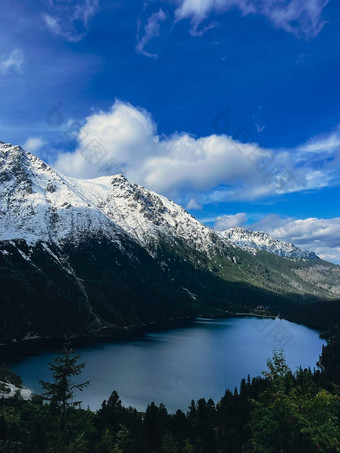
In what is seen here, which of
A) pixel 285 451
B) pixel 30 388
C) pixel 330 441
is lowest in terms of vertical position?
pixel 30 388

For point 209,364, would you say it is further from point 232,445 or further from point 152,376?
point 232,445

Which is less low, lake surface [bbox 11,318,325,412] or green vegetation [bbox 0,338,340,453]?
green vegetation [bbox 0,338,340,453]

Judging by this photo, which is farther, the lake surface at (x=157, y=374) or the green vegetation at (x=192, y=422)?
the lake surface at (x=157, y=374)

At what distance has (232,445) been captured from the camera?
7738 centimetres

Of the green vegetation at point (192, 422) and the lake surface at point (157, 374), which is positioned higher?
the green vegetation at point (192, 422)

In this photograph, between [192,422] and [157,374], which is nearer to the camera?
[192,422]

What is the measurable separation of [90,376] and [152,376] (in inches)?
1107

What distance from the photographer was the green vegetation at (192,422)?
22.3m

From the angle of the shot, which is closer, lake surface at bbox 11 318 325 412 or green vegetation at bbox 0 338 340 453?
green vegetation at bbox 0 338 340 453

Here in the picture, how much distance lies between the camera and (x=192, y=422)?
3327 inches

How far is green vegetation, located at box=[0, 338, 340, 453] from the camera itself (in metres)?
22.3

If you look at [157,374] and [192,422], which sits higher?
[192,422]

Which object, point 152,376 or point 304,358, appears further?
point 304,358

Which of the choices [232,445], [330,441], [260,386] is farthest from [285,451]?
[260,386]
